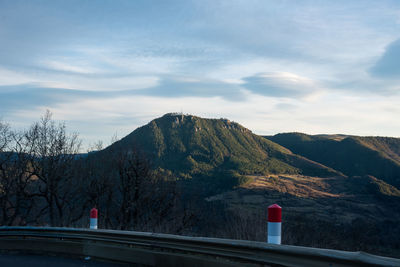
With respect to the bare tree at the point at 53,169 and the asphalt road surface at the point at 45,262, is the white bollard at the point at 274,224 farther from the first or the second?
the bare tree at the point at 53,169

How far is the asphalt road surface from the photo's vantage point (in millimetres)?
7633

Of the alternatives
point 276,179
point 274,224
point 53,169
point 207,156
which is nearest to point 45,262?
point 274,224

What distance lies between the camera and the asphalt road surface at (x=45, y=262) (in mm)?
7633

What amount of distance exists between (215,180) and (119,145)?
11011 centimetres

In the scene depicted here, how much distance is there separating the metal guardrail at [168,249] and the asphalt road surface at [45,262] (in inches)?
6.5

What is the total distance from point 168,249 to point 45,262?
2.91m

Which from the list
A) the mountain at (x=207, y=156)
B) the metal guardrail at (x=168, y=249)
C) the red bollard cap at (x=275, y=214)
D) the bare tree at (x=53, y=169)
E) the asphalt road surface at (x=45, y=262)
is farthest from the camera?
the mountain at (x=207, y=156)

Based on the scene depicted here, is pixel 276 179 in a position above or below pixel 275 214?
below

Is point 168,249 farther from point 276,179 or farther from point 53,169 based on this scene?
point 276,179

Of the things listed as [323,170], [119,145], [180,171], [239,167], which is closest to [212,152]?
[239,167]

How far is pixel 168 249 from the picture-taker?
6.57 m

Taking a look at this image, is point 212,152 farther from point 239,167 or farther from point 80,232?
point 80,232

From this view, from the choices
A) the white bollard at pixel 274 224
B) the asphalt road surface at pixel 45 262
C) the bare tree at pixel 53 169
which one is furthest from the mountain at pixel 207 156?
the white bollard at pixel 274 224

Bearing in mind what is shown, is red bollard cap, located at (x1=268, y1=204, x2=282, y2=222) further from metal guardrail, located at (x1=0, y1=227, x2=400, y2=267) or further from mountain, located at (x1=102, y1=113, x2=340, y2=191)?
mountain, located at (x1=102, y1=113, x2=340, y2=191)
